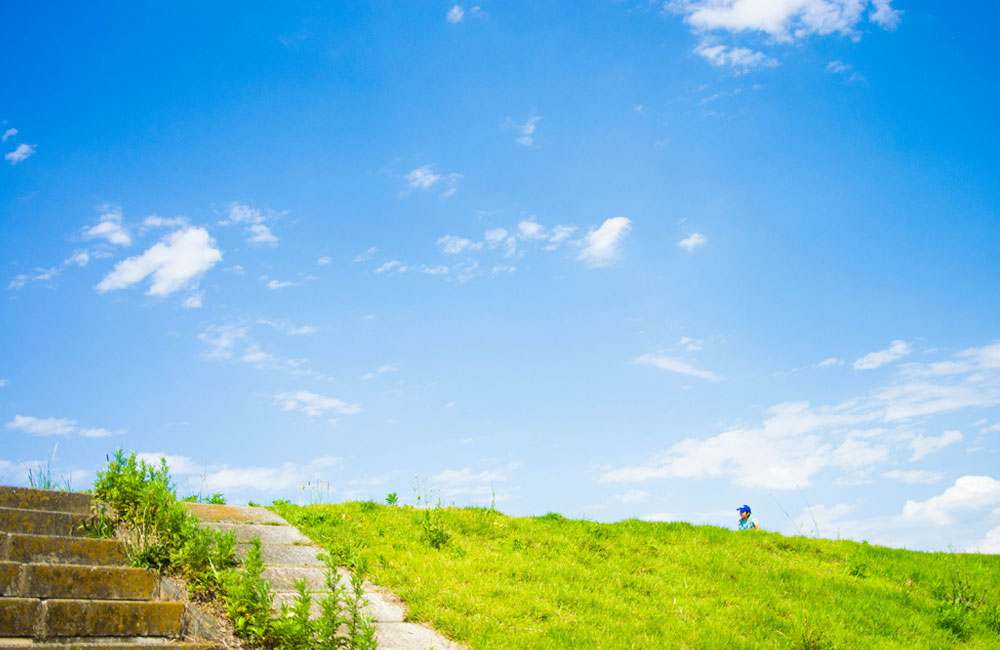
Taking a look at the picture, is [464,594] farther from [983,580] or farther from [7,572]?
[983,580]

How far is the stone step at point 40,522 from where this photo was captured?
764 centimetres

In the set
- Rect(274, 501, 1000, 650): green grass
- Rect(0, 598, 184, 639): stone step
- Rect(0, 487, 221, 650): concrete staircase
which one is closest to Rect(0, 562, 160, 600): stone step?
Rect(0, 487, 221, 650): concrete staircase

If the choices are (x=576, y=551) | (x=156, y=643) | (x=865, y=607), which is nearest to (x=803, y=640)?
(x=865, y=607)

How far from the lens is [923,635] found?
31.0 ft

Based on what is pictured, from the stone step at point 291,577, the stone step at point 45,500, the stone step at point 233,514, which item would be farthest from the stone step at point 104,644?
the stone step at point 233,514

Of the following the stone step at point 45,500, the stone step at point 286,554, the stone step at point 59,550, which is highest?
the stone step at point 45,500

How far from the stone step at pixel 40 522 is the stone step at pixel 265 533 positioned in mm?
1511

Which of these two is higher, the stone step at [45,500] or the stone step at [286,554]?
the stone step at [45,500]

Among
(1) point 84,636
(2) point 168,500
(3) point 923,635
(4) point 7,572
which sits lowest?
(3) point 923,635

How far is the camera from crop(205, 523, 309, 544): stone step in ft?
29.2

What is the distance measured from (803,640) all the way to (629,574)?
7.53 ft

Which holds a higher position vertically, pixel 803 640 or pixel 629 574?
pixel 629 574

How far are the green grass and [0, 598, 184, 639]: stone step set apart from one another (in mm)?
2561

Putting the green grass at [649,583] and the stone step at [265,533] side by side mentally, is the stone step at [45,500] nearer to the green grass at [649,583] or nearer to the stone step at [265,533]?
the stone step at [265,533]
